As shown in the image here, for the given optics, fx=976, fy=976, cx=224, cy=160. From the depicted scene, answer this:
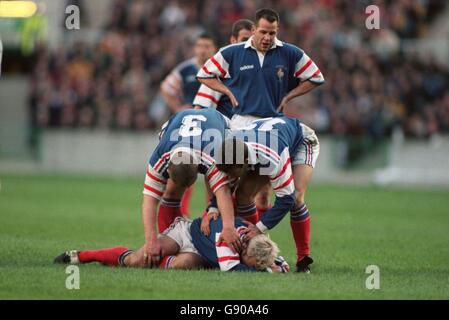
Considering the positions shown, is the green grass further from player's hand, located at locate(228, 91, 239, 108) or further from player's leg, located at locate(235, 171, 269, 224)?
player's hand, located at locate(228, 91, 239, 108)

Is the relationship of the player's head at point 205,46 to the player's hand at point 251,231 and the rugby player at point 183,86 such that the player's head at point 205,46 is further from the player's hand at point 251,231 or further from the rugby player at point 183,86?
the player's hand at point 251,231

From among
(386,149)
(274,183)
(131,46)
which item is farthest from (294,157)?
(131,46)

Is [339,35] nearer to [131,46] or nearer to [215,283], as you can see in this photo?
[131,46]

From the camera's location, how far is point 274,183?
8414 millimetres

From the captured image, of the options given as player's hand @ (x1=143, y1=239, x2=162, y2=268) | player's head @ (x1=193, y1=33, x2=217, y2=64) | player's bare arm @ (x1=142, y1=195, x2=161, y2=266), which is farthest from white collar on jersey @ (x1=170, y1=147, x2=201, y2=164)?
player's head @ (x1=193, y1=33, x2=217, y2=64)

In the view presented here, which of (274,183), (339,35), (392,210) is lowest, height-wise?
(392,210)

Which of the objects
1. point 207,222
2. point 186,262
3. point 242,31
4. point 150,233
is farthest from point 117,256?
point 242,31

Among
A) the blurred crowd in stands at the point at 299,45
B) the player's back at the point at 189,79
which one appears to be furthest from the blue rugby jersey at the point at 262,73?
the blurred crowd in stands at the point at 299,45

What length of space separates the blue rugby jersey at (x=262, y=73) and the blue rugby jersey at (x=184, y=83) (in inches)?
130

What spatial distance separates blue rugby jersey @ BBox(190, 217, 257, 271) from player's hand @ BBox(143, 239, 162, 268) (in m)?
0.36

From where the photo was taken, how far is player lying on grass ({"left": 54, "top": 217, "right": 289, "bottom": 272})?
27.2 feet

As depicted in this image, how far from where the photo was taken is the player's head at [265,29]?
9.47 m

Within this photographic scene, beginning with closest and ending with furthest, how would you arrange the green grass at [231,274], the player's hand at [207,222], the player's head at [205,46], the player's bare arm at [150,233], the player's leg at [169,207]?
the green grass at [231,274], the player's bare arm at [150,233], the player's hand at [207,222], the player's leg at [169,207], the player's head at [205,46]

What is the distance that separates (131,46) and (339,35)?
5.31 metres
